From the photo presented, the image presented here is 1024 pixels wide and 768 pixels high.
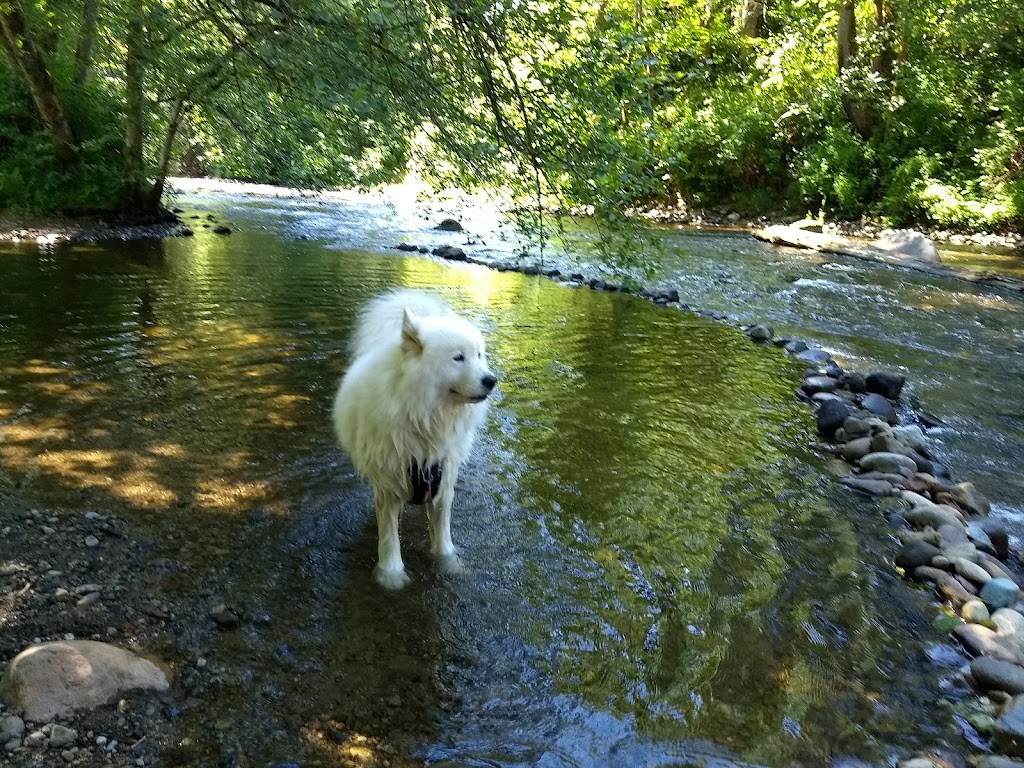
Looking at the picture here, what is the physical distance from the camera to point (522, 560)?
4500mm

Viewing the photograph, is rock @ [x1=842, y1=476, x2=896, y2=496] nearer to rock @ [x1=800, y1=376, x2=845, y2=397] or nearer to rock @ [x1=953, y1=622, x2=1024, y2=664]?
rock @ [x1=953, y1=622, x2=1024, y2=664]

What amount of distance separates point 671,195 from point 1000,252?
1251cm

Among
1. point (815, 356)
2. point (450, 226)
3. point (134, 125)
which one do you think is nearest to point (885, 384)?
point (815, 356)

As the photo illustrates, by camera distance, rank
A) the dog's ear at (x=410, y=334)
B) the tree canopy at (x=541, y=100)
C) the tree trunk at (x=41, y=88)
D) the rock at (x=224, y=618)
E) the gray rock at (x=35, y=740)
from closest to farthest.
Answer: the gray rock at (x=35, y=740), the rock at (x=224, y=618), the dog's ear at (x=410, y=334), the tree canopy at (x=541, y=100), the tree trunk at (x=41, y=88)

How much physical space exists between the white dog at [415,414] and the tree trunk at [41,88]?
54.0 ft

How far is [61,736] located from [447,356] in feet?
7.52

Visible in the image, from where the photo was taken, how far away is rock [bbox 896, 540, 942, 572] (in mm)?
4559

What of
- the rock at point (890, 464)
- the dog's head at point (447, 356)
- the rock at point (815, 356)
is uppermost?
the dog's head at point (447, 356)

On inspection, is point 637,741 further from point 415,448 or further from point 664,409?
point 664,409

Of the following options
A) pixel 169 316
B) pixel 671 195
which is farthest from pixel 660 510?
pixel 671 195

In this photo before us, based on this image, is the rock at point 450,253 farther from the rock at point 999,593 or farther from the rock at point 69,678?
the rock at point 69,678

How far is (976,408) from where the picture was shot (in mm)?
7824

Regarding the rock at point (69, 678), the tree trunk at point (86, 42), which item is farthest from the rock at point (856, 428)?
the tree trunk at point (86, 42)

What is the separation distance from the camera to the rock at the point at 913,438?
6.51 meters
